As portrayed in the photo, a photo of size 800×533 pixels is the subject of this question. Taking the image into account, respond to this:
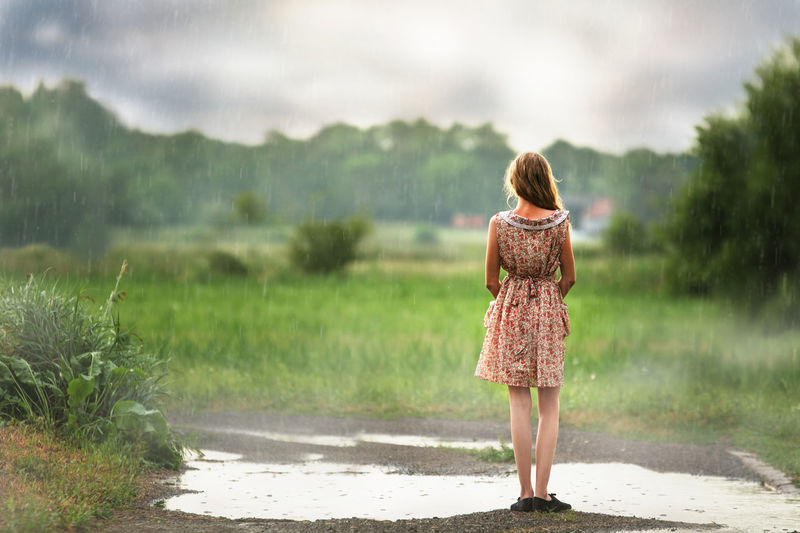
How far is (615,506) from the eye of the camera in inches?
256

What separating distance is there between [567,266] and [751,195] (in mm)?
11606

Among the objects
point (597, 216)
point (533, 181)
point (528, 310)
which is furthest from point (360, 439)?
point (597, 216)

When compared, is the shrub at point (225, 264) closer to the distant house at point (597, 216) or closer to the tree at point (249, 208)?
the tree at point (249, 208)

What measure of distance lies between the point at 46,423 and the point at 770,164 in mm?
13120

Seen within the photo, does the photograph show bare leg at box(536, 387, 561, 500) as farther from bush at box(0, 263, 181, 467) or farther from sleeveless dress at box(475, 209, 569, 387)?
bush at box(0, 263, 181, 467)

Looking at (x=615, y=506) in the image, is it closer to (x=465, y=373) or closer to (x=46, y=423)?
(x=46, y=423)

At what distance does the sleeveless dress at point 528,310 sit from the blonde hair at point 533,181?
11 cm

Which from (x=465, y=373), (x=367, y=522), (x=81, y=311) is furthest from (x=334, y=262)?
(x=367, y=522)

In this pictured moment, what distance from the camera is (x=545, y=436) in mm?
5891

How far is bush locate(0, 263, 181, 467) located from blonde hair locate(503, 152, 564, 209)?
347 centimetres

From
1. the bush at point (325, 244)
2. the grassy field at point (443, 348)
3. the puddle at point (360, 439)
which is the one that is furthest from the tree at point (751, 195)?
the bush at point (325, 244)

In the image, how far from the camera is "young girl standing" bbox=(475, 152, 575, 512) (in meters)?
5.83

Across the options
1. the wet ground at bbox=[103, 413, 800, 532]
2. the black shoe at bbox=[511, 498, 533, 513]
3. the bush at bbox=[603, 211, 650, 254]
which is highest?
the bush at bbox=[603, 211, 650, 254]

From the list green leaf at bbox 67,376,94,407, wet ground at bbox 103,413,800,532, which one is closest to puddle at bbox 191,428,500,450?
wet ground at bbox 103,413,800,532
